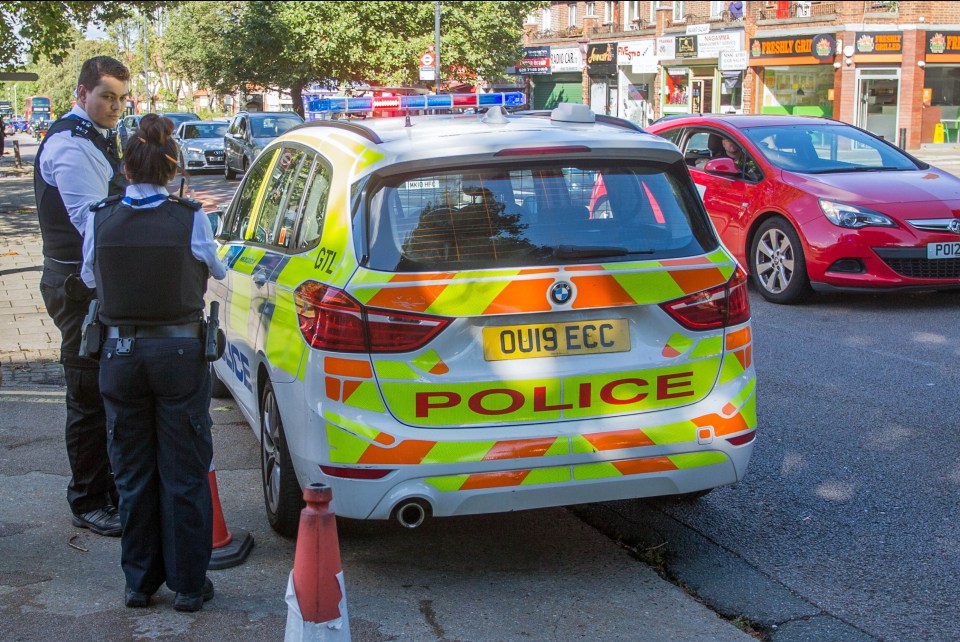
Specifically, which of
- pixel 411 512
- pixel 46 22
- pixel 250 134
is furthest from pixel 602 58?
pixel 411 512

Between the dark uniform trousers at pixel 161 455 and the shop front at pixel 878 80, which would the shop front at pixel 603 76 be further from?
the dark uniform trousers at pixel 161 455

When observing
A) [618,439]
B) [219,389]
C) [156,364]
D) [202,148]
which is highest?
[156,364]

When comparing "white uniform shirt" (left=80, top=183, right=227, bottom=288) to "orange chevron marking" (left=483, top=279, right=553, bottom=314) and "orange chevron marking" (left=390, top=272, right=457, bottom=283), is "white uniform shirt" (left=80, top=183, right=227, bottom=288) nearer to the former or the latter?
"orange chevron marking" (left=390, top=272, right=457, bottom=283)

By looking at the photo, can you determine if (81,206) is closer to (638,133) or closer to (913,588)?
(638,133)

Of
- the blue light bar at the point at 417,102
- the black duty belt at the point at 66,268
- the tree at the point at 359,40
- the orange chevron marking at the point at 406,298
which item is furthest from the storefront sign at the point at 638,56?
the orange chevron marking at the point at 406,298

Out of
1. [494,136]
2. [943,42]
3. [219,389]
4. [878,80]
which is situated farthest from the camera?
[878,80]

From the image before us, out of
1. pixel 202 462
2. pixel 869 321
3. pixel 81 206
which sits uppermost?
pixel 81 206

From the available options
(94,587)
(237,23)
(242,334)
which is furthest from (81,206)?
(237,23)

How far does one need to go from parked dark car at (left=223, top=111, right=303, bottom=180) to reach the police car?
76.2 feet

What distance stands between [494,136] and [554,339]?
2.82 feet

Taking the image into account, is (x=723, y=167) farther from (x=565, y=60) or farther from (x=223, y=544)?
(x=565, y=60)

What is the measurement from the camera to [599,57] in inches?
2136

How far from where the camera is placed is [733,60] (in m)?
45.7

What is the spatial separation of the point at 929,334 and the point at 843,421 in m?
2.61
